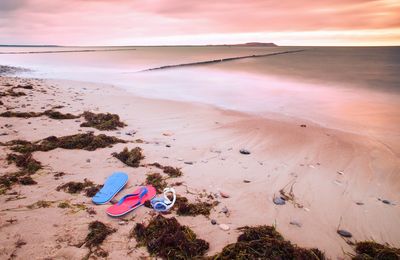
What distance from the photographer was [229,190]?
4910 mm

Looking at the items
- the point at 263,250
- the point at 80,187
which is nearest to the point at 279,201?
the point at 263,250

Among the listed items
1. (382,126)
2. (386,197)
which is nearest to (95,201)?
(386,197)

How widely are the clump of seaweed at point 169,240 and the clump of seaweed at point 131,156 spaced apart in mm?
2179

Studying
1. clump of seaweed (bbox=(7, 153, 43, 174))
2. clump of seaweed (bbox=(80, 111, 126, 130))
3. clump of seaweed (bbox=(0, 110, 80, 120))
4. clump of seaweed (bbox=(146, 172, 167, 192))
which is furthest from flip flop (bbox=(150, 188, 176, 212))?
clump of seaweed (bbox=(0, 110, 80, 120))

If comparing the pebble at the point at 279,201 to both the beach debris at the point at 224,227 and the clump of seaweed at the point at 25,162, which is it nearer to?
the beach debris at the point at 224,227

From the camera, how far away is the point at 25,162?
17.0 feet

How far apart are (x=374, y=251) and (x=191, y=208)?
259 centimetres

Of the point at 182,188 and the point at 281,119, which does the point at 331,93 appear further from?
the point at 182,188

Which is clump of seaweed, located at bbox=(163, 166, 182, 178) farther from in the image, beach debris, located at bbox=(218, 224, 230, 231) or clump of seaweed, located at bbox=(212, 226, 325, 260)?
clump of seaweed, located at bbox=(212, 226, 325, 260)

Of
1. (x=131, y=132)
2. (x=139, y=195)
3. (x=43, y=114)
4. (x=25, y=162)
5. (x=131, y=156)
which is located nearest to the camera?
(x=139, y=195)

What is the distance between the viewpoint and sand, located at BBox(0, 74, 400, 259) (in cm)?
352

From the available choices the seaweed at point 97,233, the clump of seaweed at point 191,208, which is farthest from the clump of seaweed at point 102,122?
the seaweed at point 97,233

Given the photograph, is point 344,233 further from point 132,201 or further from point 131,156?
point 131,156

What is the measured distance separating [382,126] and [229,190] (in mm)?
8223
